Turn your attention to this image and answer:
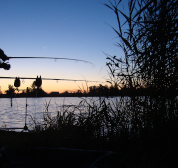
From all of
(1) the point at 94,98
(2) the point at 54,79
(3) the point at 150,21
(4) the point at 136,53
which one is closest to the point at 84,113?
(1) the point at 94,98

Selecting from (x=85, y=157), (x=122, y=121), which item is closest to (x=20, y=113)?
(x=122, y=121)

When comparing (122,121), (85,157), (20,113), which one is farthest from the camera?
(20,113)

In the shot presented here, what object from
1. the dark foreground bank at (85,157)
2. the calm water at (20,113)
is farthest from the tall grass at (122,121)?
the calm water at (20,113)

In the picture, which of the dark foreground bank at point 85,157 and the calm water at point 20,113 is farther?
the calm water at point 20,113

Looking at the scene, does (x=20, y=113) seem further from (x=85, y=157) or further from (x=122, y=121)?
(x=85, y=157)

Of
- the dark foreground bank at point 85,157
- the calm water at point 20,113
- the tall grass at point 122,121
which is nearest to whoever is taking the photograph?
the dark foreground bank at point 85,157

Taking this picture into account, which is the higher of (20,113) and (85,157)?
(85,157)

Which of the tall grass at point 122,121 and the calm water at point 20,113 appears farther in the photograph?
the calm water at point 20,113

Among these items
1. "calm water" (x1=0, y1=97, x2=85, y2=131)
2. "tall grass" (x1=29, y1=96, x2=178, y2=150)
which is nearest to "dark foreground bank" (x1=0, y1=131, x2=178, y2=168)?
"tall grass" (x1=29, y1=96, x2=178, y2=150)

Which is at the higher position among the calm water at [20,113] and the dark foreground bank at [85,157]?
the dark foreground bank at [85,157]

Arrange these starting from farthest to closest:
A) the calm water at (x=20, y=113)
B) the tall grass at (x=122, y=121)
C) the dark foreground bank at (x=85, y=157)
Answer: the calm water at (x=20, y=113), the tall grass at (x=122, y=121), the dark foreground bank at (x=85, y=157)

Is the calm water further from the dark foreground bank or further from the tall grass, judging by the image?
the dark foreground bank

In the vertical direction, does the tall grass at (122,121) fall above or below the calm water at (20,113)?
above

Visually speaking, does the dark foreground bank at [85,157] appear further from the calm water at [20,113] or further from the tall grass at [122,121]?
Result: the calm water at [20,113]
